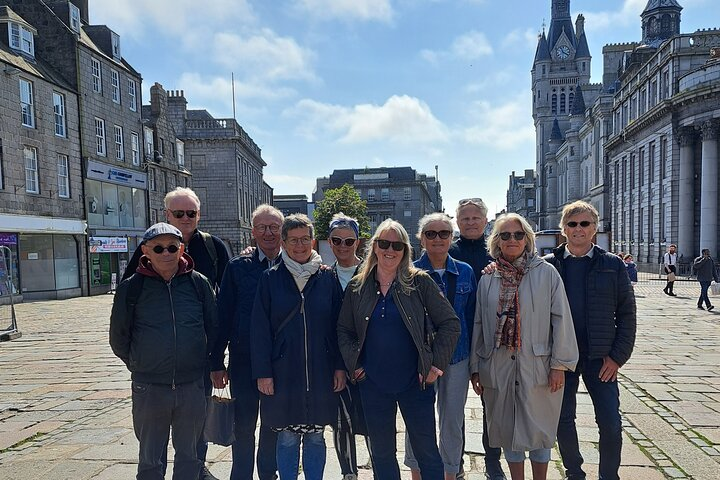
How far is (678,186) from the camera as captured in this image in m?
33.7

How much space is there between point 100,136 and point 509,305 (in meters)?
27.6

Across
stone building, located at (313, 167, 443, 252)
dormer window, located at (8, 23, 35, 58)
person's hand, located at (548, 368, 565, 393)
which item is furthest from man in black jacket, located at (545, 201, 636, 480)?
stone building, located at (313, 167, 443, 252)

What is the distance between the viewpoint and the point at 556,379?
10.9ft

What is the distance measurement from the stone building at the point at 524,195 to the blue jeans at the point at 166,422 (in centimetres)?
8221

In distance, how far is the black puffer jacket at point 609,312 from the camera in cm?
346

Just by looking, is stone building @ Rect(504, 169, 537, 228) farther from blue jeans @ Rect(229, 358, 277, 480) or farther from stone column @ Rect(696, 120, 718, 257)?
blue jeans @ Rect(229, 358, 277, 480)

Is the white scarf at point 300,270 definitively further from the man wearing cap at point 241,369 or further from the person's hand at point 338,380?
the person's hand at point 338,380

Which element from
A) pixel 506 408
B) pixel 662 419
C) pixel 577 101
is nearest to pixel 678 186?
pixel 662 419

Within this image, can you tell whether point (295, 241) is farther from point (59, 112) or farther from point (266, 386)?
point (59, 112)


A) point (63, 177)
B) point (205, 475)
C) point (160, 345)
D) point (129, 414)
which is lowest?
point (129, 414)

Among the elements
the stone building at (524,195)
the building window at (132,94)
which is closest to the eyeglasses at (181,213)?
the building window at (132,94)

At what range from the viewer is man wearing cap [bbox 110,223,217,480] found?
3121 mm

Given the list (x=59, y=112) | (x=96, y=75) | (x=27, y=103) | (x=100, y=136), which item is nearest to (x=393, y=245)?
(x=27, y=103)

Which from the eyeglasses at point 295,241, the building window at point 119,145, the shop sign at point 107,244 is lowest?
the shop sign at point 107,244
